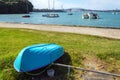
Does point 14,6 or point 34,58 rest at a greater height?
point 34,58

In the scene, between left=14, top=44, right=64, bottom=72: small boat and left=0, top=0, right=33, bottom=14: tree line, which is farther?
left=0, top=0, right=33, bottom=14: tree line

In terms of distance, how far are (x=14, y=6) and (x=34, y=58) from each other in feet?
493

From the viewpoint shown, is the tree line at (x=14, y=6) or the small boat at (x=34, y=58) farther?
the tree line at (x=14, y=6)

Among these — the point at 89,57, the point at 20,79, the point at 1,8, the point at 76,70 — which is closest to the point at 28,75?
the point at 20,79

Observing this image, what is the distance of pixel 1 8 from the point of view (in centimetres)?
14988

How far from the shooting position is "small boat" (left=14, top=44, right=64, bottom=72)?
788 cm

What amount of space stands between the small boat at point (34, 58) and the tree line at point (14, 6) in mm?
144542

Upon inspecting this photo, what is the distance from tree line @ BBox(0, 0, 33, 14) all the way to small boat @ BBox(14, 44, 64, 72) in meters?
145

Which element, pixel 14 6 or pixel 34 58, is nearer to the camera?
pixel 34 58

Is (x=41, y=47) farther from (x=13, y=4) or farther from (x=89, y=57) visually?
(x=13, y=4)

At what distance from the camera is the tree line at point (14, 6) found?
150375 millimetres

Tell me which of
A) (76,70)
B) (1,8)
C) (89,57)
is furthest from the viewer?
(1,8)

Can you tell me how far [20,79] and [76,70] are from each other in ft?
5.99

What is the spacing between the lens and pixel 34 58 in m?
8.04
